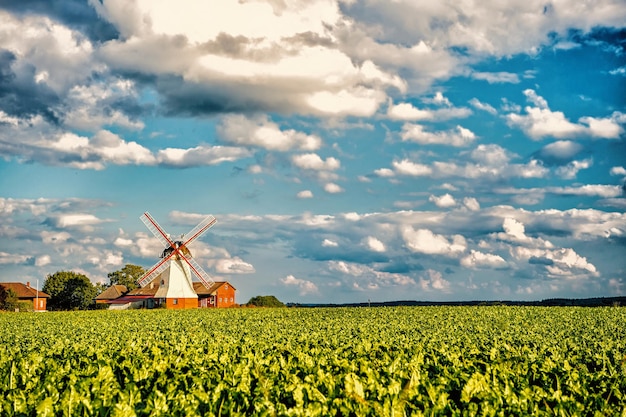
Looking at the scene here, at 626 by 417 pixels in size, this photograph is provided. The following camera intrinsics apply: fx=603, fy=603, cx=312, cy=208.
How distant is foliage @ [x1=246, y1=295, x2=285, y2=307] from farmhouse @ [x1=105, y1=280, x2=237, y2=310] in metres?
7.32

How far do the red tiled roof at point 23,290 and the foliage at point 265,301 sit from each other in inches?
2148

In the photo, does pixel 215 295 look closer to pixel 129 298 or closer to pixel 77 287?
pixel 129 298

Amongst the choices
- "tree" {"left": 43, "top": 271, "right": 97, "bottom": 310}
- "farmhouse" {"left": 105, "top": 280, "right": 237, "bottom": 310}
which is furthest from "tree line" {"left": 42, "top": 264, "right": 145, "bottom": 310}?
"farmhouse" {"left": 105, "top": 280, "right": 237, "bottom": 310}

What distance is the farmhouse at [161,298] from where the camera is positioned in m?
91.0

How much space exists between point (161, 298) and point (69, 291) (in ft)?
149

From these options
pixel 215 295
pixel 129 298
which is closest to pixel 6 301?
pixel 129 298

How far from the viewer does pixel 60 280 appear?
128250mm

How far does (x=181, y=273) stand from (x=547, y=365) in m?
82.8

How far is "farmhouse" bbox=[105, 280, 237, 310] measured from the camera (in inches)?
3582

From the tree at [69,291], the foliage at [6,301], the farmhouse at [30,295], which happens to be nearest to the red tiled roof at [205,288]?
the tree at [69,291]

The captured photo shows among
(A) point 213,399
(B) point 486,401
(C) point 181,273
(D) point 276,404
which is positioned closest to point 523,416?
(B) point 486,401

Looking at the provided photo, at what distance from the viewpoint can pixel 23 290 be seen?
13212cm

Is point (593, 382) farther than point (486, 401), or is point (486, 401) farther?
point (593, 382)

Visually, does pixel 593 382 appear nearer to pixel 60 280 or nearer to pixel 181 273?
pixel 181 273
